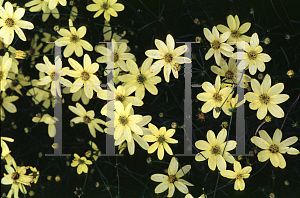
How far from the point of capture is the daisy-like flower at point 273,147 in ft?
2.04

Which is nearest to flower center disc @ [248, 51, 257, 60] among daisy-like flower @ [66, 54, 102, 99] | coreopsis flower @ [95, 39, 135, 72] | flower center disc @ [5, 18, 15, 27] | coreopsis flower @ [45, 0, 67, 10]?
coreopsis flower @ [95, 39, 135, 72]

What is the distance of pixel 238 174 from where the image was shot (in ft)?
2.04

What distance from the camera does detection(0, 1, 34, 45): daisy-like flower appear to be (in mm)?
644

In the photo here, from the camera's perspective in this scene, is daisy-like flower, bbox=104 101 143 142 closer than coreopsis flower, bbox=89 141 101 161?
Yes

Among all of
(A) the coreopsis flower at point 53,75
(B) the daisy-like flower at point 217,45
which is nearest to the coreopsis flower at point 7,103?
(A) the coreopsis flower at point 53,75

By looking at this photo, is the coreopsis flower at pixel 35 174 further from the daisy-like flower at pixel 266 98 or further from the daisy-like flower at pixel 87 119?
the daisy-like flower at pixel 266 98

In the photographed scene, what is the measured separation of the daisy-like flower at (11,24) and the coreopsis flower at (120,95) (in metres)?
0.31

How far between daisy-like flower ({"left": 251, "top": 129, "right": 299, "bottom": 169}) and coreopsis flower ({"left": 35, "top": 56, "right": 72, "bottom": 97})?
581 millimetres

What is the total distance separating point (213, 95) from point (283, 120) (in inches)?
10.1

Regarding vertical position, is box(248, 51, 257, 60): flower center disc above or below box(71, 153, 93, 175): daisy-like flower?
above

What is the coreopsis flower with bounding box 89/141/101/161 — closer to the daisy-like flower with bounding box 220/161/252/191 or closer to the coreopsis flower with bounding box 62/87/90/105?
the coreopsis flower with bounding box 62/87/90/105

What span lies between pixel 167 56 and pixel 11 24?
48cm

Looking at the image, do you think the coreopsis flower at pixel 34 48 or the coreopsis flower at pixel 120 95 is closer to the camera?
the coreopsis flower at pixel 120 95

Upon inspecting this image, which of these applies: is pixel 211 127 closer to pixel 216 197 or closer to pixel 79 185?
pixel 216 197
